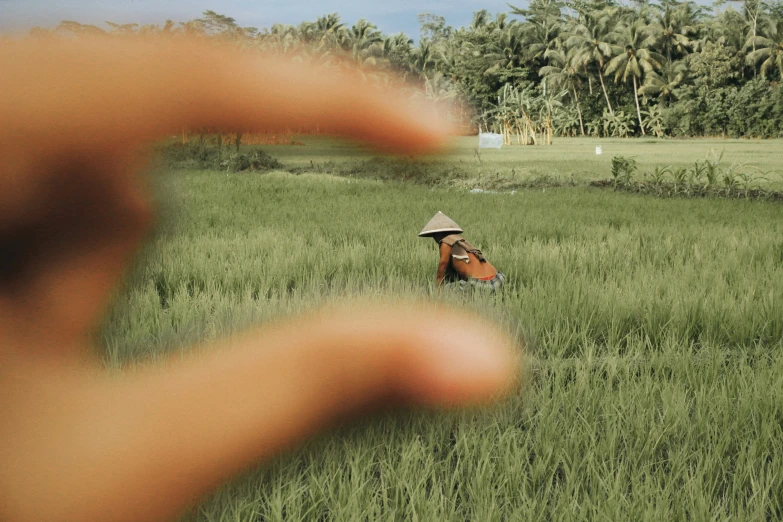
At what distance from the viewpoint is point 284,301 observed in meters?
1.82

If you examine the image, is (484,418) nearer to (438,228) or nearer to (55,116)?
(438,228)

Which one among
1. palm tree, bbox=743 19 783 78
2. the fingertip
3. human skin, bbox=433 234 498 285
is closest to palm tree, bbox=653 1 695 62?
palm tree, bbox=743 19 783 78

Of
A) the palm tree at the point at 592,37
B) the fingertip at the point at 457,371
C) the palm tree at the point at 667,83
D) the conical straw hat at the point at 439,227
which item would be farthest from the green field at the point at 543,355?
the palm tree at the point at 592,37

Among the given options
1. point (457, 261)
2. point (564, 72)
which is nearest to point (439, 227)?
point (457, 261)

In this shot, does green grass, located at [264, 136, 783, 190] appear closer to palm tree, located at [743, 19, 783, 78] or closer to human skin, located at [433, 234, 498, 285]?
palm tree, located at [743, 19, 783, 78]

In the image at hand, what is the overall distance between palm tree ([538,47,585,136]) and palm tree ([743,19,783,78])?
18.4ft

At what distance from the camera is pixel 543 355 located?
1543 millimetres

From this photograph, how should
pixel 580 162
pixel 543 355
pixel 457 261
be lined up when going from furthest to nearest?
pixel 580 162, pixel 457 261, pixel 543 355

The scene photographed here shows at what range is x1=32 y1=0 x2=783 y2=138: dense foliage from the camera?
10930 mm

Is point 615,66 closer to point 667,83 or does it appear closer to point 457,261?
point 667,83

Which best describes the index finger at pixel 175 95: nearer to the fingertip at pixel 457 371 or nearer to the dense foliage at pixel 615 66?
the fingertip at pixel 457 371

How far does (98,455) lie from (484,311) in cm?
123

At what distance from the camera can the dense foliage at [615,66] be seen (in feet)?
35.9

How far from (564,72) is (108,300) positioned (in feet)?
65.3
